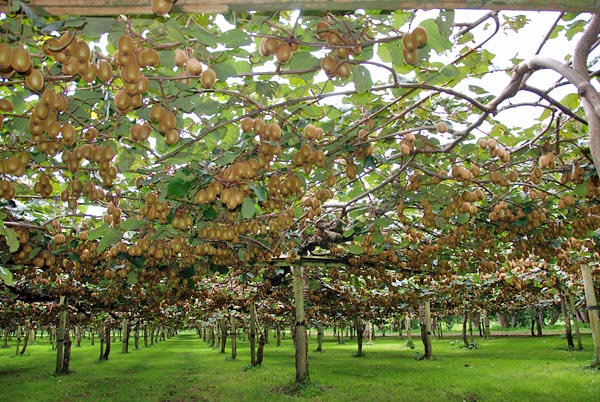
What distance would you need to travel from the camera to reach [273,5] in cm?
191

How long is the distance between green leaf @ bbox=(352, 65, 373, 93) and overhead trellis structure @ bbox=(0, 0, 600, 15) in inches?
42.8

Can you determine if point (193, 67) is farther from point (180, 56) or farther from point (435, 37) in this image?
point (435, 37)

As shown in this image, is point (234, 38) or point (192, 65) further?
point (234, 38)

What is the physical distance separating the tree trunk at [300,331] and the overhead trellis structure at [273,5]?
10.0 metres

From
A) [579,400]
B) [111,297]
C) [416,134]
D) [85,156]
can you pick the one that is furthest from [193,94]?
[579,400]

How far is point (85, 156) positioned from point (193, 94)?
→ 3.35 ft

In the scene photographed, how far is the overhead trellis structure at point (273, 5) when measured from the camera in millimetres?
1885

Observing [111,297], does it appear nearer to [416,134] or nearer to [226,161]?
[226,161]

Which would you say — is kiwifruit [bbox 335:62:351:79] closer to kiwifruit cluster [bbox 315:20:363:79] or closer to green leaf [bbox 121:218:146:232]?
kiwifruit cluster [bbox 315:20:363:79]

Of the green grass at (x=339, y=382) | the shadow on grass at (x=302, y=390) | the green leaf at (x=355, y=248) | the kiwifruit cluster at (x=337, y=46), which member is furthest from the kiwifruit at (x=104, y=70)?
the shadow on grass at (x=302, y=390)

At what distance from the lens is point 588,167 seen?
5137mm

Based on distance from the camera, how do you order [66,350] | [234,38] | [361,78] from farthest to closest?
[66,350], [361,78], [234,38]

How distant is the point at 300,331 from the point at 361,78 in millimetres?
9852

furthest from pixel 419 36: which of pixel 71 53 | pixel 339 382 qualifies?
pixel 339 382
